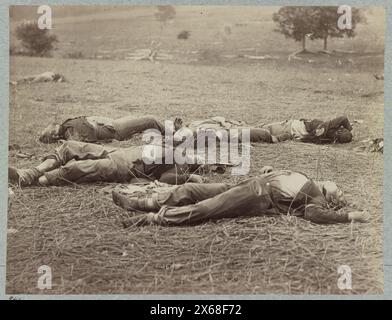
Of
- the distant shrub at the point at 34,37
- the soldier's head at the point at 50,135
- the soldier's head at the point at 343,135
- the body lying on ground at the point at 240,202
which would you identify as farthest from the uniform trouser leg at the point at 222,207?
the distant shrub at the point at 34,37

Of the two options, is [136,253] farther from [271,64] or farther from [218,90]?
[271,64]

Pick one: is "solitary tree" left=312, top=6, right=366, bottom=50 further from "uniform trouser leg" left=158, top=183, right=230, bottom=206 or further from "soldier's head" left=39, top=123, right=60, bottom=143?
"soldier's head" left=39, top=123, right=60, bottom=143

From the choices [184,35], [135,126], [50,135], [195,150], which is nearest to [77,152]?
[50,135]

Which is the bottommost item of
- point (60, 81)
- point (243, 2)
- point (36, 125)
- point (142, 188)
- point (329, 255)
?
point (329, 255)

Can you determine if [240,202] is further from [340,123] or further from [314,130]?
[340,123]

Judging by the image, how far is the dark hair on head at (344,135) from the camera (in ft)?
21.4

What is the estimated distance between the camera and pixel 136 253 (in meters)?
6.13

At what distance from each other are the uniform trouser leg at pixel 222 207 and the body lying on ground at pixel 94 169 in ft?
1.03

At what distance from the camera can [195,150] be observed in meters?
6.48

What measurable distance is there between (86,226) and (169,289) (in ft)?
3.29

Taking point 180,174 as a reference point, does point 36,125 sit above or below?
above

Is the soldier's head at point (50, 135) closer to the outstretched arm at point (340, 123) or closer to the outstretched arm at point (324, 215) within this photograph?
the outstretched arm at point (324, 215)

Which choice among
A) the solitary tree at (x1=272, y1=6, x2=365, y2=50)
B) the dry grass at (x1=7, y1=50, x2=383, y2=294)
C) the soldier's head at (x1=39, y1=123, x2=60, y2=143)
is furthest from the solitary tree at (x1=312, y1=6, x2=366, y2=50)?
the soldier's head at (x1=39, y1=123, x2=60, y2=143)
